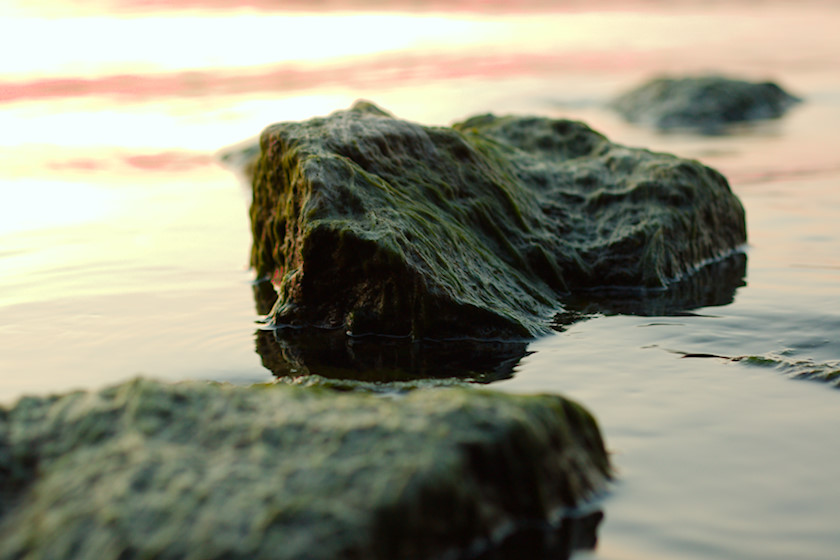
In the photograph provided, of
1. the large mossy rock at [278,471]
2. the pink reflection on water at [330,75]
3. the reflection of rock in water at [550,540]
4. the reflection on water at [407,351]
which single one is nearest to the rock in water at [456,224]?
the reflection on water at [407,351]

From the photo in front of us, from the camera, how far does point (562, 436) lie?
2514 mm

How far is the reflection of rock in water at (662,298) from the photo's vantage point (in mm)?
4707

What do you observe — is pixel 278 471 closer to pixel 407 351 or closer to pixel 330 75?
pixel 407 351

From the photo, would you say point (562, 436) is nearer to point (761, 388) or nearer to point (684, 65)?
point (761, 388)

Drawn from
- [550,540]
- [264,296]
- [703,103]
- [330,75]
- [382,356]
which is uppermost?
[330,75]

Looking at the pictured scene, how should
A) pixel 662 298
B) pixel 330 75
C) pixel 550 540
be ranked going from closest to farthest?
pixel 550 540 → pixel 662 298 → pixel 330 75

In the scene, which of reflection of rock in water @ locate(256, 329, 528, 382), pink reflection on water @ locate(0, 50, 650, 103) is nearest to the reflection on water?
reflection of rock in water @ locate(256, 329, 528, 382)

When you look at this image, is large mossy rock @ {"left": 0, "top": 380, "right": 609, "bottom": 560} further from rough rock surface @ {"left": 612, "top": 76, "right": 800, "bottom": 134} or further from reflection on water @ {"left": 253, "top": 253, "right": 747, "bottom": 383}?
rough rock surface @ {"left": 612, "top": 76, "right": 800, "bottom": 134}

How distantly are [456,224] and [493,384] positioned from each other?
132cm

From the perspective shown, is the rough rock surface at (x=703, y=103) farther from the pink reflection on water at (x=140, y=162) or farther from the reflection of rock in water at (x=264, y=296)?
the reflection of rock in water at (x=264, y=296)

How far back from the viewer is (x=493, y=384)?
366 cm

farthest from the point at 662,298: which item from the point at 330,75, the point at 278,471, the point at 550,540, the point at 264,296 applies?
the point at 330,75

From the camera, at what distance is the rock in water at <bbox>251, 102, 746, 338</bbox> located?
165 inches

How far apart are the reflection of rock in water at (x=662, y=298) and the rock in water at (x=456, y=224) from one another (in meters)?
0.10
